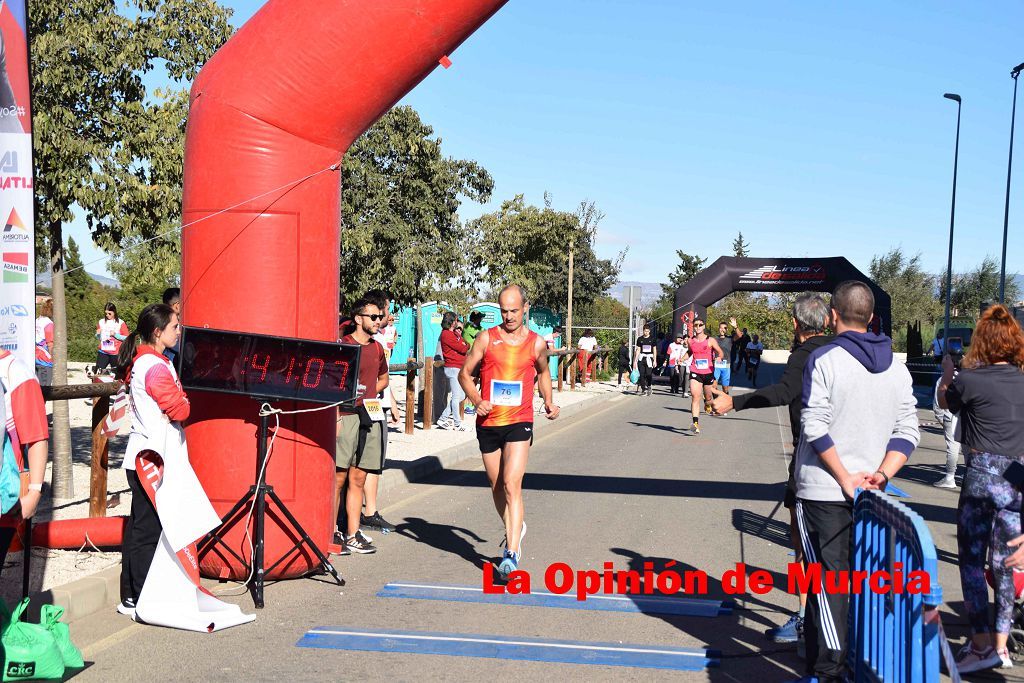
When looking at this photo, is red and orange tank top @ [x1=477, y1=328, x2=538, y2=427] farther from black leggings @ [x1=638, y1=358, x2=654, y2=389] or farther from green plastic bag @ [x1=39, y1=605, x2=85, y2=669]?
black leggings @ [x1=638, y1=358, x2=654, y2=389]

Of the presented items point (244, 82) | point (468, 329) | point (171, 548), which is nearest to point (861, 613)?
point (171, 548)

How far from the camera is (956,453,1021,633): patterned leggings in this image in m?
5.65

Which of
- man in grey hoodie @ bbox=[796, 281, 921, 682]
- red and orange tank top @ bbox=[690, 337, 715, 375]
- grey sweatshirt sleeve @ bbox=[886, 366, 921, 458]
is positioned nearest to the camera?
man in grey hoodie @ bbox=[796, 281, 921, 682]

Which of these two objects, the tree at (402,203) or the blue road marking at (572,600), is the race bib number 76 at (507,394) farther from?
the tree at (402,203)

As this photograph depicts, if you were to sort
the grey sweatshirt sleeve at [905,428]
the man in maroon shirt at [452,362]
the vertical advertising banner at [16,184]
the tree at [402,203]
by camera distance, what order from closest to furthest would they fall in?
the grey sweatshirt sleeve at [905,428] → the vertical advertising banner at [16,184] → the man in maroon shirt at [452,362] → the tree at [402,203]

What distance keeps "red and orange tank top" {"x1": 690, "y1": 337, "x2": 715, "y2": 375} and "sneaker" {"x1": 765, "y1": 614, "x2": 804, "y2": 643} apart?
1360 cm

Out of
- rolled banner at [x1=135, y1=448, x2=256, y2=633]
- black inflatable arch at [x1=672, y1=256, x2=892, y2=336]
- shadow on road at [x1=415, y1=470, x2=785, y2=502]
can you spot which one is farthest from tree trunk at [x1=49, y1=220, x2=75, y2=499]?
black inflatable arch at [x1=672, y1=256, x2=892, y2=336]

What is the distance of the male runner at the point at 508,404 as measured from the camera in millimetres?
7484

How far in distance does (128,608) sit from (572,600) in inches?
107

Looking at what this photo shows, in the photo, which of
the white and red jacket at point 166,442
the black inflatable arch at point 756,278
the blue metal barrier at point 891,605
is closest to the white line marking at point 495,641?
the white and red jacket at point 166,442

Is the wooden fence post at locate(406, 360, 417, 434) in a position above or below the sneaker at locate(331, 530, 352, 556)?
above

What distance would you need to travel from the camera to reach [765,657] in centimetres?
572

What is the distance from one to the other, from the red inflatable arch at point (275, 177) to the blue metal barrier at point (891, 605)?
A: 13.1 ft

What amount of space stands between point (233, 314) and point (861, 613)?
4.41 m
